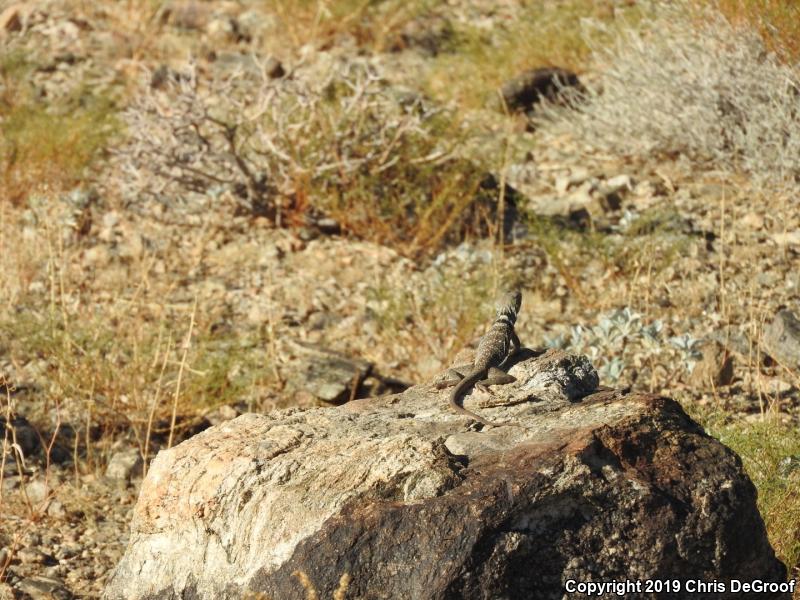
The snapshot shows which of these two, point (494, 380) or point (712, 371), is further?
point (712, 371)

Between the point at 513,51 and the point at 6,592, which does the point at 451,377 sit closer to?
the point at 6,592

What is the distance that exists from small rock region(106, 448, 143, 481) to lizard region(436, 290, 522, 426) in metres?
1.71

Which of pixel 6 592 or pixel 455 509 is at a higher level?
pixel 455 509

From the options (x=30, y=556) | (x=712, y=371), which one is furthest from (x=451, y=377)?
(x=712, y=371)

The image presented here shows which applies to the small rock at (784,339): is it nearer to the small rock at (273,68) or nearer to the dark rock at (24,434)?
the dark rock at (24,434)

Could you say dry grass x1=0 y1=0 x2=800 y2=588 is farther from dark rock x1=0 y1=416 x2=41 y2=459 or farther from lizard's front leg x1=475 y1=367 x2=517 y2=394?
lizard's front leg x1=475 y1=367 x2=517 y2=394

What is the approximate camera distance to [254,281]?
6.25 meters

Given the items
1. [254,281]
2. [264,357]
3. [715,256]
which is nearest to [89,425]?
[264,357]

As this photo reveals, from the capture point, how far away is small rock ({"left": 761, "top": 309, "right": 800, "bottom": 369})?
523 cm

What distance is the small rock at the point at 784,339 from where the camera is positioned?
17.2 ft

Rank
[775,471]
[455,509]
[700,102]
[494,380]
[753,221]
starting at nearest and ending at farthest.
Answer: [455,509]
[494,380]
[775,471]
[753,221]
[700,102]

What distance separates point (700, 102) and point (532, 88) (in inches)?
60.7

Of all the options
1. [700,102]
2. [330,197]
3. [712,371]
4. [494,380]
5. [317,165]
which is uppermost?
[494,380]

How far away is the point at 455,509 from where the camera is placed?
259 cm
